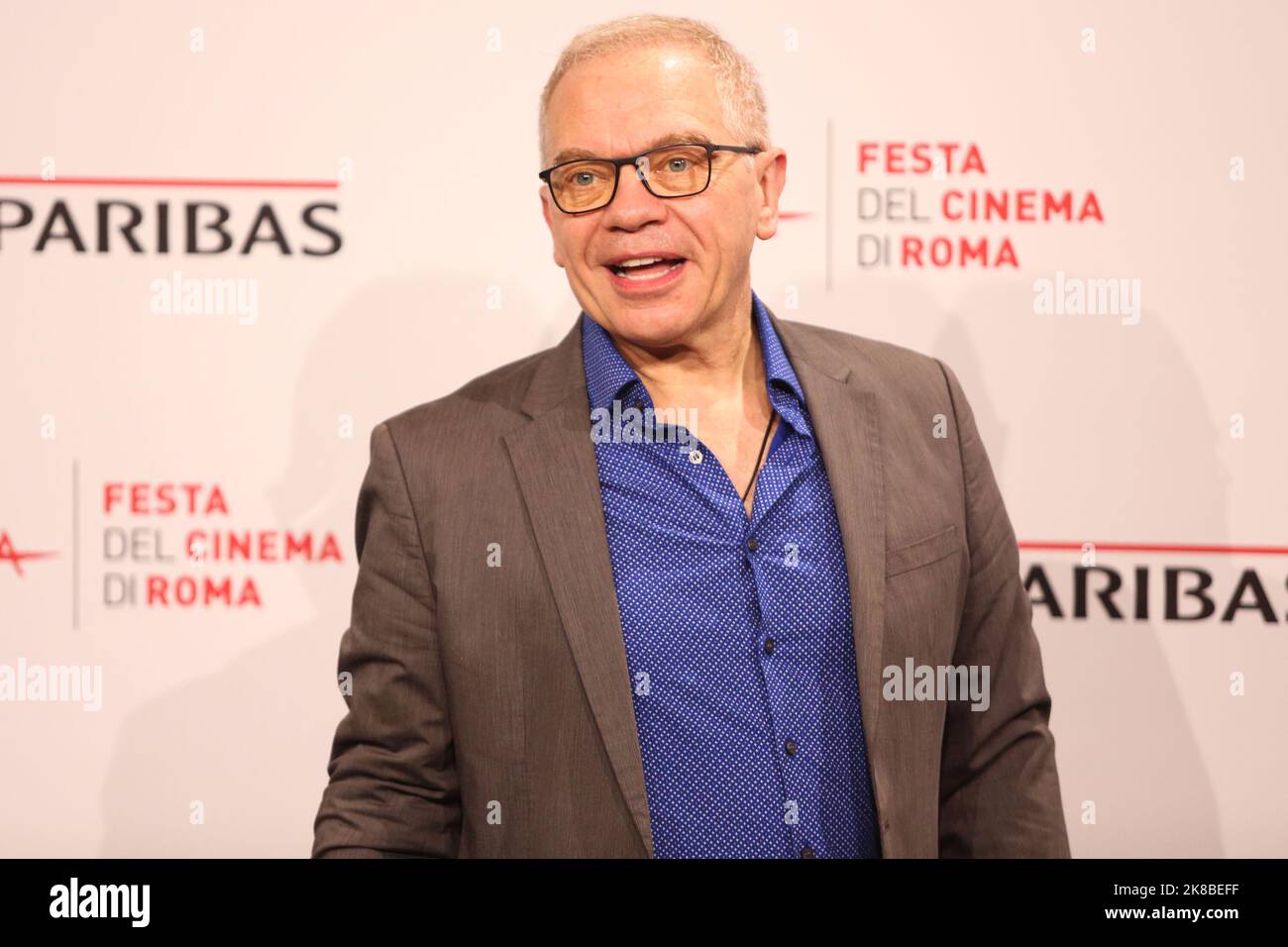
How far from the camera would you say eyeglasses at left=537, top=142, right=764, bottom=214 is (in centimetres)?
198

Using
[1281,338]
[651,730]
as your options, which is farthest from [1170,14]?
[651,730]

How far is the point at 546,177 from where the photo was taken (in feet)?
6.73

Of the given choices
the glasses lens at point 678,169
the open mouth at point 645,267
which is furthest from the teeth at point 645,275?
the glasses lens at point 678,169

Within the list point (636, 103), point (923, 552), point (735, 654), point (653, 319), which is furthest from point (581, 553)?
point (636, 103)

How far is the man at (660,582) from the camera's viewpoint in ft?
6.25

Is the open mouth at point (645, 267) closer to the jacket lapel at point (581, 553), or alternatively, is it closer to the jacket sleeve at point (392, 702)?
the jacket lapel at point (581, 553)

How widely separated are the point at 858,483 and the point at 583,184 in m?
0.63

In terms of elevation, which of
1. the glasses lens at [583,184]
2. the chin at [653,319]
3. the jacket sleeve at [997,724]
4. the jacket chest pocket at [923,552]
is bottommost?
the jacket sleeve at [997,724]

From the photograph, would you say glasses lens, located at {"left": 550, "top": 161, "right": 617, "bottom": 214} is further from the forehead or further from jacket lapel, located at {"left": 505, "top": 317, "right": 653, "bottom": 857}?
jacket lapel, located at {"left": 505, "top": 317, "right": 653, "bottom": 857}

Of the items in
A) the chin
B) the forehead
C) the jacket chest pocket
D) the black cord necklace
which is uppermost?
the forehead

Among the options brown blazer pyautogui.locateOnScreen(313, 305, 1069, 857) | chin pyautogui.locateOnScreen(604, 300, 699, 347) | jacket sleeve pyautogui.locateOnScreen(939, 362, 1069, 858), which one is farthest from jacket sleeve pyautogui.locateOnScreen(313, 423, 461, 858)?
jacket sleeve pyautogui.locateOnScreen(939, 362, 1069, 858)

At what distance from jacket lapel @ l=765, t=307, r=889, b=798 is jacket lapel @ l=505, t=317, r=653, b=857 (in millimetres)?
355

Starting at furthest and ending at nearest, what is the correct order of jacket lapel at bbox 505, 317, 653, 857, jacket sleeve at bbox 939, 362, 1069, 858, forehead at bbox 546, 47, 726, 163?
1. jacket sleeve at bbox 939, 362, 1069, 858
2. forehead at bbox 546, 47, 726, 163
3. jacket lapel at bbox 505, 317, 653, 857

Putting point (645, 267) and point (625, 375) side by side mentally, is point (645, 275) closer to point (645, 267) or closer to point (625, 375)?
point (645, 267)
